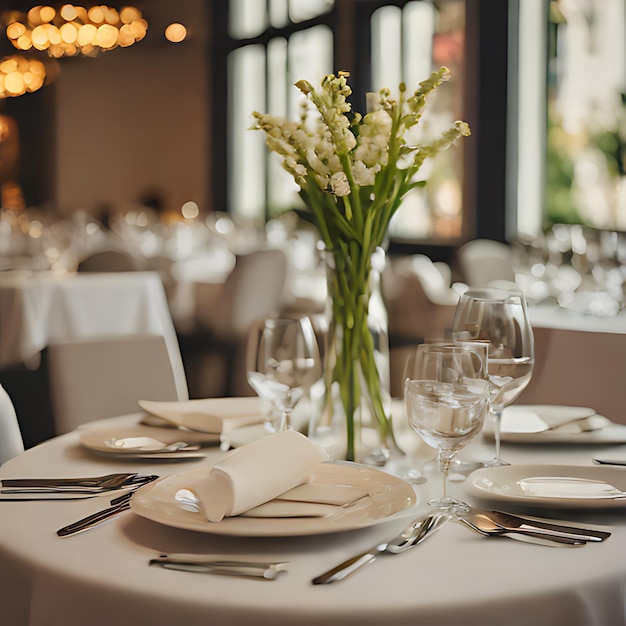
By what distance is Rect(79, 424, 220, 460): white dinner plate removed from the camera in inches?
58.0

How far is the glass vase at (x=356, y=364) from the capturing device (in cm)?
152

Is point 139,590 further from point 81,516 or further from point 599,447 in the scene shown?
point 599,447

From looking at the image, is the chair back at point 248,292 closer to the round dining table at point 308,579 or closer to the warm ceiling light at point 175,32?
the round dining table at point 308,579

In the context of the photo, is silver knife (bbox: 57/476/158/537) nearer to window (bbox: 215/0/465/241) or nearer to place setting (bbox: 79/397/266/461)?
place setting (bbox: 79/397/266/461)

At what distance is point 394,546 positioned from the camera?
42.3 inches

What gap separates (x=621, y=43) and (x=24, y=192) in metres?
8.75

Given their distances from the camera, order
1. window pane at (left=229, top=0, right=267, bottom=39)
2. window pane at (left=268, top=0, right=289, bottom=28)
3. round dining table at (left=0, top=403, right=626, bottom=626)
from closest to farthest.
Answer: round dining table at (left=0, top=403, right=626, bottom=626)
window pane at (left=268, top=0, right=289, bottom=28)
window pane at (left=229, top=0, right=267, bottom=39)

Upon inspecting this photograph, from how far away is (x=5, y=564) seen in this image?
1094mm

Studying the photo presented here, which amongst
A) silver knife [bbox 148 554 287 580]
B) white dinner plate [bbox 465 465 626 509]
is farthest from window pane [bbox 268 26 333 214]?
silver knife [bbox 148 554 287 580]

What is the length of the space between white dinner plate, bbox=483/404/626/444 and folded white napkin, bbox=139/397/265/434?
1.38ft

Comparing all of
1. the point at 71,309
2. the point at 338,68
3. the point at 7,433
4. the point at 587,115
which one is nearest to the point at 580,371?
the point at 7,433

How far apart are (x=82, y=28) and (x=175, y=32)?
3.20 meters

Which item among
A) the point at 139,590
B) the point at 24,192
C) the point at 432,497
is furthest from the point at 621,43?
the point at 24,192

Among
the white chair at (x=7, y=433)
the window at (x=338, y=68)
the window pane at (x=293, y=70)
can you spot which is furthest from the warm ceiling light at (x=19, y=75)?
the white chair at (x=7, y=433)
